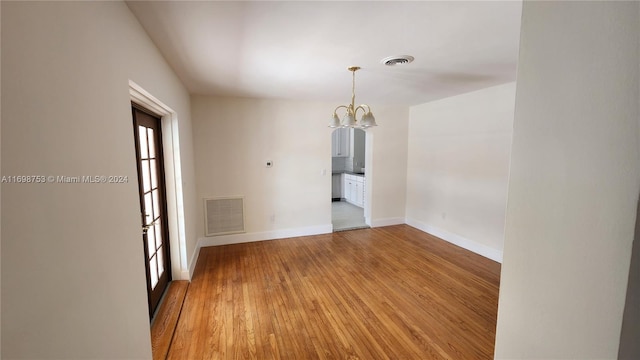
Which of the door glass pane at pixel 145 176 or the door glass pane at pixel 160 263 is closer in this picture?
the door glass pane at pixel 145 176

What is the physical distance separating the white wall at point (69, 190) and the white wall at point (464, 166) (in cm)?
401

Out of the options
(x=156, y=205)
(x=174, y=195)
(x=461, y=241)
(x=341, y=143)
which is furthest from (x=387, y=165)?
(x=156, y=205)

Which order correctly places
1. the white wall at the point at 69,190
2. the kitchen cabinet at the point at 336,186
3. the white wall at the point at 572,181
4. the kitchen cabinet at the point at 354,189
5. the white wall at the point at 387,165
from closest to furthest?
the white wall at the point at 572,181, the white wall at the point at 69,190, the white wall at the point at 387,165, the kitchen cabinet at the point at 354,189, the kitchen cabinet at the point at 336,186

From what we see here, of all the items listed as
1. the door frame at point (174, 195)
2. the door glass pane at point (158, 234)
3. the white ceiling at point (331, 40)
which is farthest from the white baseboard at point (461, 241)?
the door glass pane at point (158, 234)

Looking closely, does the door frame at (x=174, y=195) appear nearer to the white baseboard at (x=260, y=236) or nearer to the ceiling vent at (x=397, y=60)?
the white baseboard at (x=260, y=236)

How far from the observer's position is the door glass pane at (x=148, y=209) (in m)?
2.26

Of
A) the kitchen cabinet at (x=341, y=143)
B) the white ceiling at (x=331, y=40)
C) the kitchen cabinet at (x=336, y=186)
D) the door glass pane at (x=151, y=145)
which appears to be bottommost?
the kitchen cabinet at (x=336, y=186)

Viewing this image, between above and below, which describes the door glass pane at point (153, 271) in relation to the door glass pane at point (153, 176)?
below

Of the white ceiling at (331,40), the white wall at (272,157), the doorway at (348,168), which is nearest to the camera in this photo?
the white ceiling at (331,40)

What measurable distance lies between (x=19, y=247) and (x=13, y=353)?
0.28m

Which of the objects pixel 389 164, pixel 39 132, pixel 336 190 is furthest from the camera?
pixel 336 190

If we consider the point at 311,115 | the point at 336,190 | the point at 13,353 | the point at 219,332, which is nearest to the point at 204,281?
→ the point at 219,332

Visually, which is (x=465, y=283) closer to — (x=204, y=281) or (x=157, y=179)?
(x=204, y=281)

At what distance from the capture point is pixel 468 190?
156 inches
